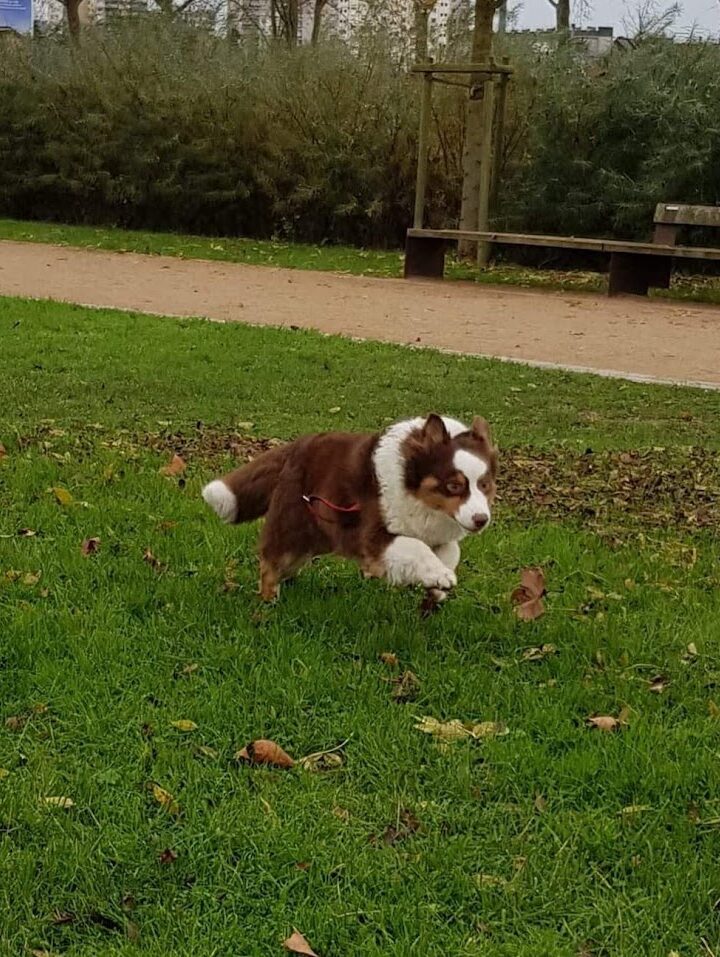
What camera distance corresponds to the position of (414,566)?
155 inches

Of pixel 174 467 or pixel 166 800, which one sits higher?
pixel 174 467

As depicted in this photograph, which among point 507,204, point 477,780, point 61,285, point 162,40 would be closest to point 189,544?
point 477,780

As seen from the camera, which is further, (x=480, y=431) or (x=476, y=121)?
(x=476, y=121)

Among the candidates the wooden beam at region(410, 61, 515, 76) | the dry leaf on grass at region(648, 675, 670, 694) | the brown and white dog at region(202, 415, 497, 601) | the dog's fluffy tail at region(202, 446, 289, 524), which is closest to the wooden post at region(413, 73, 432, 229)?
the wooden beam at region(410, 61, 515, 76)

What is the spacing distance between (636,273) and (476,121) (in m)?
3.87

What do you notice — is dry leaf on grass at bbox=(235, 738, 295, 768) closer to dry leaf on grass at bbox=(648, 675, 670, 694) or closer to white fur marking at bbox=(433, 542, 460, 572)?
white fur marking at bbox=(433, 542, 460, 572)

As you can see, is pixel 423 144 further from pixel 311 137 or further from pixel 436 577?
pixel 436 577

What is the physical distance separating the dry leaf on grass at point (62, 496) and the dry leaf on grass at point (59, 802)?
2501mm

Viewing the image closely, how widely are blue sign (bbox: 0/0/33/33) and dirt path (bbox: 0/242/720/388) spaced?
44.6ft

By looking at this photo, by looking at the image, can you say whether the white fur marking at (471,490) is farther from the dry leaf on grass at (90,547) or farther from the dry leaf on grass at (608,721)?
the dry leaf on grass at (90,547)

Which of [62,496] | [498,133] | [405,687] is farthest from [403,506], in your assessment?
[498,133]

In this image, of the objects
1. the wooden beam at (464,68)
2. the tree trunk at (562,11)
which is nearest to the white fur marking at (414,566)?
the wooden beam at (464,68)

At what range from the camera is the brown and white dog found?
397 centimetres

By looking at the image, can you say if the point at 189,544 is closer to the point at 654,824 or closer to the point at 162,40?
the point at 654,824
